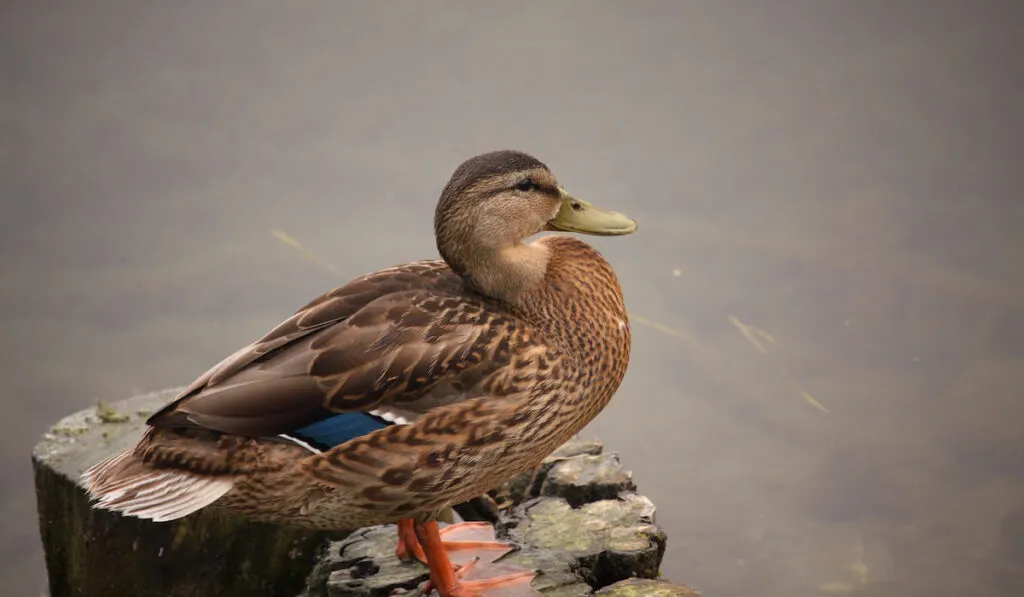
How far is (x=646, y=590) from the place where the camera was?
278cm

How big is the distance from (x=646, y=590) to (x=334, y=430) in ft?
2.80

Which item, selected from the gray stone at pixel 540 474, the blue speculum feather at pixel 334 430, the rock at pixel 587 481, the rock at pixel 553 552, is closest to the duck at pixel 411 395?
the blue speculum feather at pixel 334 430

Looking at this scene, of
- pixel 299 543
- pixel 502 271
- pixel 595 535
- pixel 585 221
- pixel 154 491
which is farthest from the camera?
pixel 299 543

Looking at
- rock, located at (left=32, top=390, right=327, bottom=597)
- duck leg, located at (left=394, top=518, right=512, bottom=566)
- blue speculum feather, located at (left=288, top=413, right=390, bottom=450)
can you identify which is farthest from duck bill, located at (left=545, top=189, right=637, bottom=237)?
rock, located at (left=32, top=390, right=327, bottom=597)

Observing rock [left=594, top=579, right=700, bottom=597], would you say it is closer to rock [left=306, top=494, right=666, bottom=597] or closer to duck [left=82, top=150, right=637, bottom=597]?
rock [left=306, top=494, right=666, bottom=597]

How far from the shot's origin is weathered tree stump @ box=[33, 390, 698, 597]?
2.93 m

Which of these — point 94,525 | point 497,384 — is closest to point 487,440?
point 497,384

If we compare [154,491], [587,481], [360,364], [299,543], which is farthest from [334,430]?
[587,481]

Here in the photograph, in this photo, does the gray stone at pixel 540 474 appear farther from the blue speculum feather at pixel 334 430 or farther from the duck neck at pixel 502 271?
the blue speculum feather at pixel 334 430

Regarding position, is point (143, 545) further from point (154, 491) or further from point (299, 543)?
point (154, 491)

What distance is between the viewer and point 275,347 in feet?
8.66

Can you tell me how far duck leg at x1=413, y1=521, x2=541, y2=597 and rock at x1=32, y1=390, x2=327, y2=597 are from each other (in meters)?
0.55

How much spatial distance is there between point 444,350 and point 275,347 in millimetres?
385

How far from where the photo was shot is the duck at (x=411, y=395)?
2.52m
